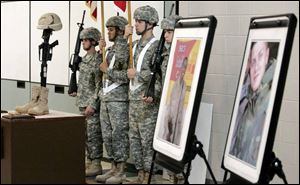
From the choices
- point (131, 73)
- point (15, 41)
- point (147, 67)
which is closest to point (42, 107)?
point (131, 73)

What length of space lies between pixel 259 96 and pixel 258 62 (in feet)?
0.63

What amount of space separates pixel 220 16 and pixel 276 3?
531 millimetres

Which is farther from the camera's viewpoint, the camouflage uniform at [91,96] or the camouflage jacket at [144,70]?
the camouflage uniform at [91,96]

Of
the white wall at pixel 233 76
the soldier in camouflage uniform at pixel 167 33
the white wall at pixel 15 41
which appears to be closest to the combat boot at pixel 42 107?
the soldier in camouflage uniform at pixel 167 33

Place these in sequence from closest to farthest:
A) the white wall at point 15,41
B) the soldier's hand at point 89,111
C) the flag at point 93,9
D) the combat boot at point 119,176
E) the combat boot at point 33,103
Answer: the combat boot at point 33,103 → the combat boot at point 119,176 → the soldier's hand at point 89,111 → the flag at point 93,9 → the white wall at point 15,41

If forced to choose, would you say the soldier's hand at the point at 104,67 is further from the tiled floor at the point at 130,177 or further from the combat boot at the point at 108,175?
the tiled floor at the point at 130,177

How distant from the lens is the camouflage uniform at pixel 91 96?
4883 millimetres

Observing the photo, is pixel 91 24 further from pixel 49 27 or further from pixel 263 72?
pixel 263 72

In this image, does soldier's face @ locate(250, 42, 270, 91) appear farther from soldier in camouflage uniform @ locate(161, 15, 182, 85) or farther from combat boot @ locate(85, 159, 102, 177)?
combat boot @ locate(85, 159, 102, 177)

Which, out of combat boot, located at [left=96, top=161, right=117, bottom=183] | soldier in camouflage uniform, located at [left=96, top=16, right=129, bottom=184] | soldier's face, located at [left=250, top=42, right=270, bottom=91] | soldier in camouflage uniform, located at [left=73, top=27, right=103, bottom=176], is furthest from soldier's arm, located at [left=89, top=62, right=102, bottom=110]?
soldier's face, located at [left=250, top=42, right=270, bottom=91]

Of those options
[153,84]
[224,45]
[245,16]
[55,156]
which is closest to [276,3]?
[245,16]

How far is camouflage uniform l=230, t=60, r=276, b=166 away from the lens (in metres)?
2.64

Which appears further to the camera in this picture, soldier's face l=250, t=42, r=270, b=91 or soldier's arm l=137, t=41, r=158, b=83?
soldier's arm l=137, t=41, r=158, b=83

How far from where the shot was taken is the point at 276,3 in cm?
376
